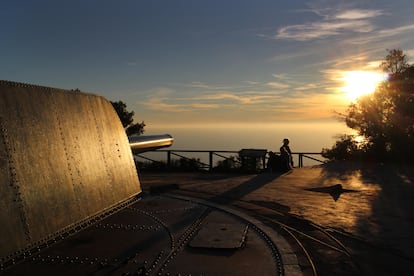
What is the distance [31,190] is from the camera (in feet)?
17.2

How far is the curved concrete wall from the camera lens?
4.96 meters

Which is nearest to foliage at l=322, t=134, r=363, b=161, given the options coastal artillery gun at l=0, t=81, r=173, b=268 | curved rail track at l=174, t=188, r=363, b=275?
curved rail track at l=174, t=188, r=363, b=275

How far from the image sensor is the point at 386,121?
24438 millimetres

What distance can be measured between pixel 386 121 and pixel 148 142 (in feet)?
58.8

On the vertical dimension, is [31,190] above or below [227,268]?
above

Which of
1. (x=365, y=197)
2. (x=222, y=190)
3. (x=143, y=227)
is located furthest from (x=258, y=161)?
(x=143, y=227)

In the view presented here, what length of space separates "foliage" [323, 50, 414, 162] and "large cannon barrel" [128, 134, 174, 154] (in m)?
14.6

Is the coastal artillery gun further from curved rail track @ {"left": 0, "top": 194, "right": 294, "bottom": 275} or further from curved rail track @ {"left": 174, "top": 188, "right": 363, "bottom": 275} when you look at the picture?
curved rail track @ {"left": 174, "top": 188, "right": 363, "bottom": 275}

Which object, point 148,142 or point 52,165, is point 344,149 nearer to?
point 148,142

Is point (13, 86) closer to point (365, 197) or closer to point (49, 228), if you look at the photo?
point (49, 228)

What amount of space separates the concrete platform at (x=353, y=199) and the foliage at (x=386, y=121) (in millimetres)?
4894

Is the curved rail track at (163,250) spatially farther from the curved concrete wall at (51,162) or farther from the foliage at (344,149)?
the foliage at (344,149)

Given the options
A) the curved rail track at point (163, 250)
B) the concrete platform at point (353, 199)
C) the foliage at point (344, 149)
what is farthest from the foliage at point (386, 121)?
the curved rail track at point (163, 250)

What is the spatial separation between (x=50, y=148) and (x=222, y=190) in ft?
23.7
